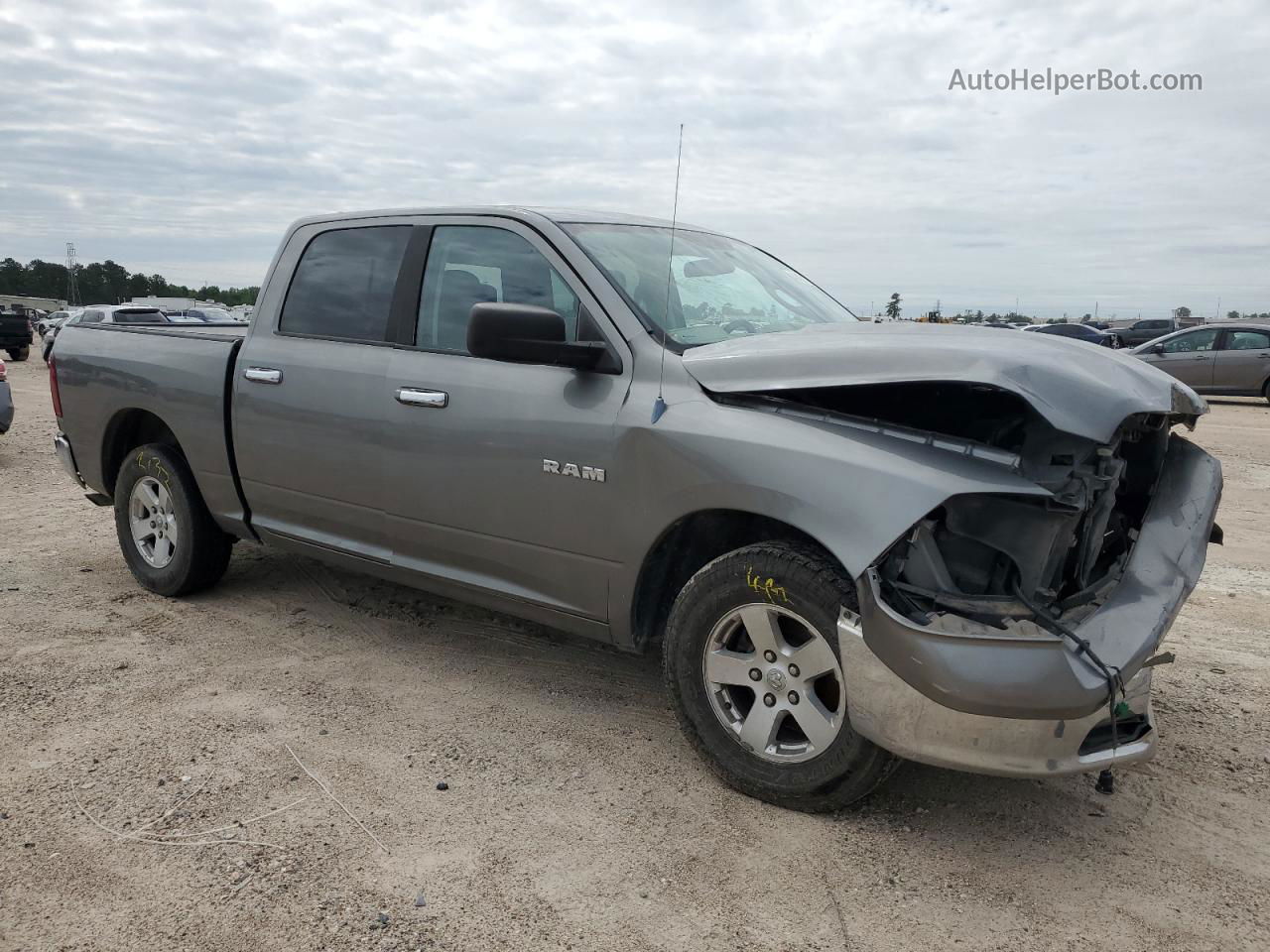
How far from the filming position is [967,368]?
8.75 ft

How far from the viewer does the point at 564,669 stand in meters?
4.24

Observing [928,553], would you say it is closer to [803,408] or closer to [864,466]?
[864,466]

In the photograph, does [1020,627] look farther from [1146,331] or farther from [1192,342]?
[1146,331]

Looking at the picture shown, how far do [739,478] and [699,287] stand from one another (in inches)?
44.7

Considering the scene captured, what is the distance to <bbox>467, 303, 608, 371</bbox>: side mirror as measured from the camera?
3225 millimetres

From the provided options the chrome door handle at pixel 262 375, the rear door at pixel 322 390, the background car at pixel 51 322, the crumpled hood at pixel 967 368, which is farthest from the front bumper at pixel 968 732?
the background car at pixel 51 322

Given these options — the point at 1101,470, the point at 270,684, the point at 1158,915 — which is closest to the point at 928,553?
the point at 1101,470

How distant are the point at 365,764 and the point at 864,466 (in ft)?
6.45

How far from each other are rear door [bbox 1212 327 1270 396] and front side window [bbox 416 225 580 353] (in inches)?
669

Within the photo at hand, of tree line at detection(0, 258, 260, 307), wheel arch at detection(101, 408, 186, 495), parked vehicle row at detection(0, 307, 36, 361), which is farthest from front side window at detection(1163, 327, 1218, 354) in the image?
tree line at detection(0, 258, 260, 307)

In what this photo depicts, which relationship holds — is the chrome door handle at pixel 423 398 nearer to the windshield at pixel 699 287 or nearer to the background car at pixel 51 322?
the windshield at pixel 699 287

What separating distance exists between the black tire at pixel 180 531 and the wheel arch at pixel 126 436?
0.15 meters

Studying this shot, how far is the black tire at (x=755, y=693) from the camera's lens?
286 cm

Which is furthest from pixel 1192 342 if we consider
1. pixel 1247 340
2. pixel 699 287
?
pixel 699 287
